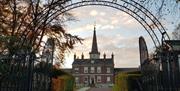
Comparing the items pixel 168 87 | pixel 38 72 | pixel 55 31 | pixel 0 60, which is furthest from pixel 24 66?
pixel 55 31

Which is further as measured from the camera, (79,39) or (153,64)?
(79,39)

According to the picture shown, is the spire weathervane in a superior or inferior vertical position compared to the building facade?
superior

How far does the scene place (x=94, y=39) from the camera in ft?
406

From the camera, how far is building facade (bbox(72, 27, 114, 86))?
116m

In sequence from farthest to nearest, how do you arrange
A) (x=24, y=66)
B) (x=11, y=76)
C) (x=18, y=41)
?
1. (x=18, y=41)
2. (x=24, y=66)
3. (x=11, y=76)

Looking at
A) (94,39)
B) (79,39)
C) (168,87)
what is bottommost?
(168,87)

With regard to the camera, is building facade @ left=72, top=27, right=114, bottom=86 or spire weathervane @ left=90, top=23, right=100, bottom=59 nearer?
building facade @ left=72, top=27, right=114, bottom=86

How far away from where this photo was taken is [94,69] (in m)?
120

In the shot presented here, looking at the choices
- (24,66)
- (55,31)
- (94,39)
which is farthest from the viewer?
(94,39)

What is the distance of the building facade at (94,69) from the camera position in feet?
382

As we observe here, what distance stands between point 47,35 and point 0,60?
1577cm

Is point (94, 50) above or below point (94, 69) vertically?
above

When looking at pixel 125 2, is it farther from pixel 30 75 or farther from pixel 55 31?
pixel 55 31

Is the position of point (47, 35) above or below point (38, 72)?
above
